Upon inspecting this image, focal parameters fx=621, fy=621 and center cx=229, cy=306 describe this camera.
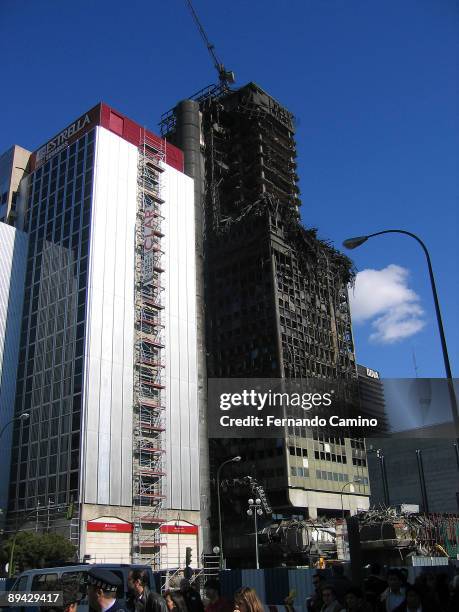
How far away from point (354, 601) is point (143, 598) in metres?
3.39

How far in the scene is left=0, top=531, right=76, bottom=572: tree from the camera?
50031mm

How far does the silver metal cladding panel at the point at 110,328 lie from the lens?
63.1 m

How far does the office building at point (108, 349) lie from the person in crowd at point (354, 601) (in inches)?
2077

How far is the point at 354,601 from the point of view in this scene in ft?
31.3

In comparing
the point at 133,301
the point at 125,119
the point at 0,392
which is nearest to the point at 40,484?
the point at 0,392

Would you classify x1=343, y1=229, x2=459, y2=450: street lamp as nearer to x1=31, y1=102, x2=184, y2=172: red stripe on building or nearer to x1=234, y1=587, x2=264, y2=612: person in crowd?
x1=234, y1=587, x2=264, y2=612: person in crowd

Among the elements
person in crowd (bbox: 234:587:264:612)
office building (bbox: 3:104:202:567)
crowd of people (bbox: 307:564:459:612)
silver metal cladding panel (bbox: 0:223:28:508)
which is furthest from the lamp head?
silver metal cladding panel (bbox: 0:223:28:508)

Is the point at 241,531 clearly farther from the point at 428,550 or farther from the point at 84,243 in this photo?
the point at 84,243

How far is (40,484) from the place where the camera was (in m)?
64.5

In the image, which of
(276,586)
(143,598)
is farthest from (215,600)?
(276,586)

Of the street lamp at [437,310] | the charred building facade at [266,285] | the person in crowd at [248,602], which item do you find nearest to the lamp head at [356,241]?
the street lamp at [437,310]

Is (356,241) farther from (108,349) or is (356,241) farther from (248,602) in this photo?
(108,349)

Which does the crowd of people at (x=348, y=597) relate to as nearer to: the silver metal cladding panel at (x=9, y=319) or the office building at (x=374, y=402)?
the office building at (x=374, y=402)

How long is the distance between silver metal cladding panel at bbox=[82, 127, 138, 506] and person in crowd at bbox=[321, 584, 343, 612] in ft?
180
